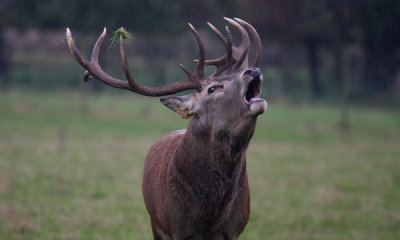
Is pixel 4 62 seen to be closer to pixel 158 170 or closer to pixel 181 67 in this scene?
pixel 158 170

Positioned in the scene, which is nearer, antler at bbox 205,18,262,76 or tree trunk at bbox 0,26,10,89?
antler at bbox 205,18,262,76

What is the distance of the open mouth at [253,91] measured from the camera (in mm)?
3928

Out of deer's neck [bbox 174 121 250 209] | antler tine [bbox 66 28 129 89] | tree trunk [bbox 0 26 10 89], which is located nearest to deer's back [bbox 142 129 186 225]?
deer's neck [bbox 174 121 250 209]

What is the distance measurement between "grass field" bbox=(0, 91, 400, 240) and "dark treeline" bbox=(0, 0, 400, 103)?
399 cm

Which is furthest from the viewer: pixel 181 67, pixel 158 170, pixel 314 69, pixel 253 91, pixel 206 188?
pixel 314 69

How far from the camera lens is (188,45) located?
28.6 m

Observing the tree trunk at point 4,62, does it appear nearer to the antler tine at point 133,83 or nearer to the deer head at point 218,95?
the antler tine at point 133,83

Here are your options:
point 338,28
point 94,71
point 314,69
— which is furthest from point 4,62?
point 94,71

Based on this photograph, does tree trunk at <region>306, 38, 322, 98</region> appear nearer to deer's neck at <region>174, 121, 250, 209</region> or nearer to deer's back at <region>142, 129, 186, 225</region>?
deer's back at <region>142, 129, 186, 225</region>

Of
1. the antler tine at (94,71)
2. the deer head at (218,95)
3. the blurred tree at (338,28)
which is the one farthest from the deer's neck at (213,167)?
the blurred tree at (338,28)

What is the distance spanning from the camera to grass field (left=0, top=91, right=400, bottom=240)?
272 inches

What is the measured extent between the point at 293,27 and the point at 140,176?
17.6m

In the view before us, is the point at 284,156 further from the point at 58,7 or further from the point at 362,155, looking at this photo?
the point at 58,7

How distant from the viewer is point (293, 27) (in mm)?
25625
